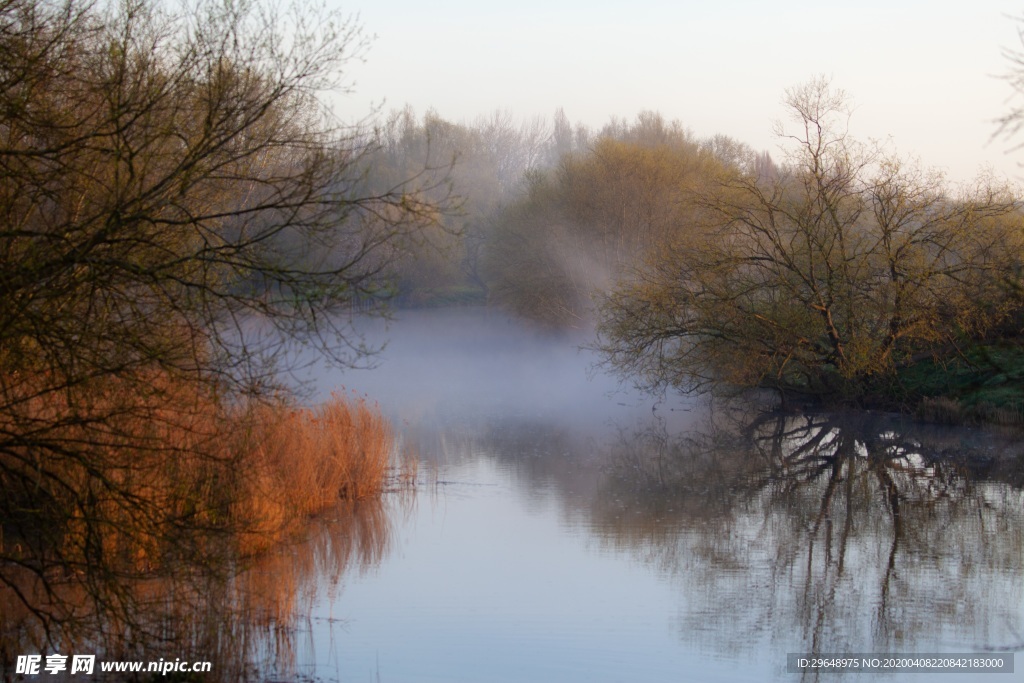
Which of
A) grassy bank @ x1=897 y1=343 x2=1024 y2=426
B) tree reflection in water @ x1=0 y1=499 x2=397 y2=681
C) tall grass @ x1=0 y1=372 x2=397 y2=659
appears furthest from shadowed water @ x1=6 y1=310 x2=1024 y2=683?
grassy bank @ x1=897 y1=343 x2=1024 y2=426

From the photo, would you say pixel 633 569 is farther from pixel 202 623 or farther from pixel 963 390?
pixel 963 390

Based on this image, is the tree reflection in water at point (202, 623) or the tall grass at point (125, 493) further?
the tree reflection in water at point (202, 623)

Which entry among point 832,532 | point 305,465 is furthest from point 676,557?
point 305,465

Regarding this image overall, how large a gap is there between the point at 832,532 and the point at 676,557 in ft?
6.62

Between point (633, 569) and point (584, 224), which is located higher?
point (584, 224)

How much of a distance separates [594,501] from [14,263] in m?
8.13

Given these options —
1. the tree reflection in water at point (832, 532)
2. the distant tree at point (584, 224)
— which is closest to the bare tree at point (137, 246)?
the tree reflection in water at point (832, 532)

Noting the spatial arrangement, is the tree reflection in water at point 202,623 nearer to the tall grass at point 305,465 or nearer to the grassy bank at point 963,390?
the tall grass at point 305,465

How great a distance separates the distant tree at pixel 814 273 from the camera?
17797 mm

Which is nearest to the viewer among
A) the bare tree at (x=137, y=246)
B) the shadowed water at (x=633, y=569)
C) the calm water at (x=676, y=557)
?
the bare tree at (x=137, y=246)

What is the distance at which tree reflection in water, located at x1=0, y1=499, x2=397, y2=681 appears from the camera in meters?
5.69

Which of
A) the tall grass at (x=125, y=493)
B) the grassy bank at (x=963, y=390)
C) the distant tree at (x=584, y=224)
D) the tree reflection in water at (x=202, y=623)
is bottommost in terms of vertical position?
the tree reflection in water at (x=202, y=623)

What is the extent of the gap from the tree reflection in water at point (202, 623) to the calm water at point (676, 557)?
0.16m

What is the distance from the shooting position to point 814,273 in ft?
60.0
